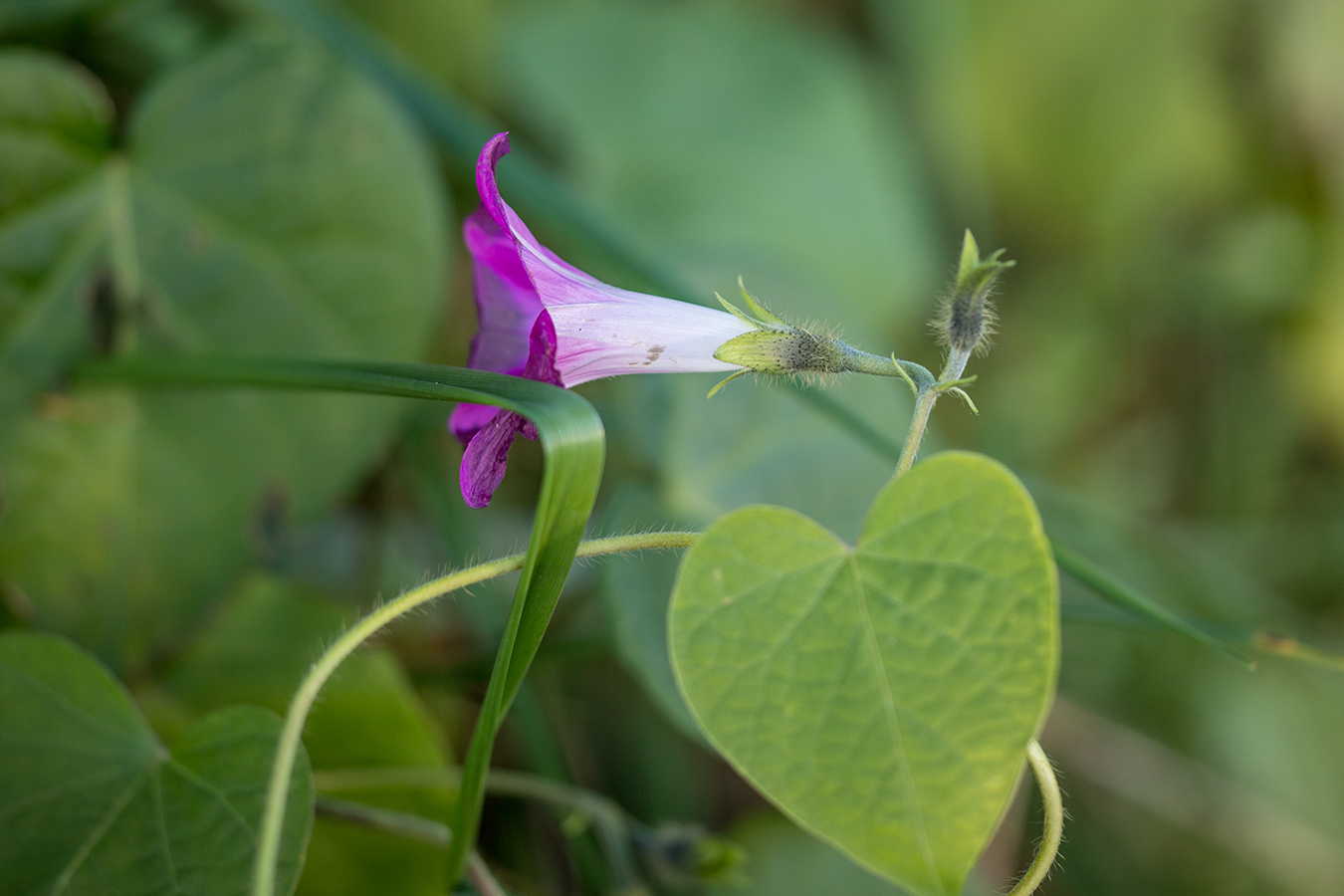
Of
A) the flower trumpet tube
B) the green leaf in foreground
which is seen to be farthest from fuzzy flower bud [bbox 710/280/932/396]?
the green leaf in foreground

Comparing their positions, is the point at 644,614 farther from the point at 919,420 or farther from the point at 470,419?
the point at 919,420

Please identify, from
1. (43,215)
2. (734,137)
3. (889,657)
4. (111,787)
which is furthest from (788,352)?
(734,137)

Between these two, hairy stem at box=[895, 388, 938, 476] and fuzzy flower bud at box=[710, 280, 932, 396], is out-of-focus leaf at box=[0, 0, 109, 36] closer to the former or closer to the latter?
fuzzy flower bud at box=[710, 280, 932, 396]

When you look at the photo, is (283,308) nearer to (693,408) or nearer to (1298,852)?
(693,408)

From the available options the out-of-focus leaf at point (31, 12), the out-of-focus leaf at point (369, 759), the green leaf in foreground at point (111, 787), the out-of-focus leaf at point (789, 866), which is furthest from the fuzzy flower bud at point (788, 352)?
the out-of-focus leaf at point (31, 12)

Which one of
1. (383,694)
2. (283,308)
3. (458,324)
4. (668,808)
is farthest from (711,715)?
(458,324)

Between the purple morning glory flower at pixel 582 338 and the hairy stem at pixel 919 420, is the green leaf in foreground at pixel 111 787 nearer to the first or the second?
the purple morning glory flower at pixel 582 338
